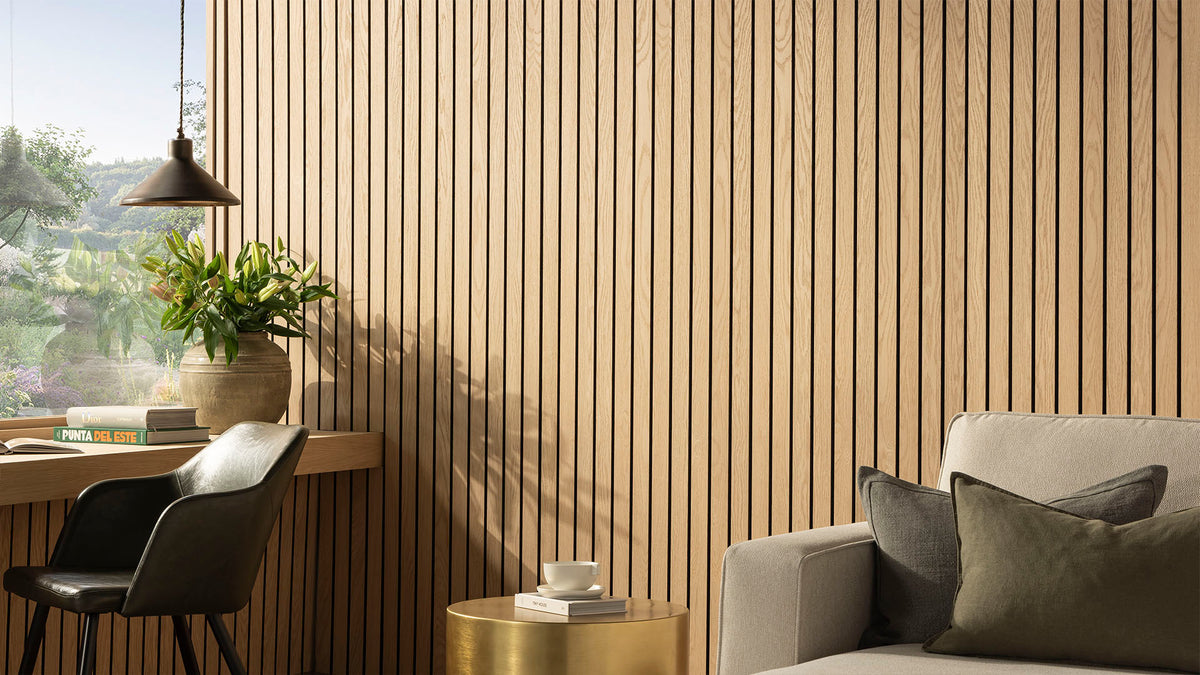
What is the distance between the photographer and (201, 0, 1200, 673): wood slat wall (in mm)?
2943

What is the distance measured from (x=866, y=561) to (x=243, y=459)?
1602mm

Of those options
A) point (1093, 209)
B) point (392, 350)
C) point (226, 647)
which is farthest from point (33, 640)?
point (1093, 209)

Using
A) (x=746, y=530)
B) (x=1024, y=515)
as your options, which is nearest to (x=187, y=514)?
(x=746, y=530)

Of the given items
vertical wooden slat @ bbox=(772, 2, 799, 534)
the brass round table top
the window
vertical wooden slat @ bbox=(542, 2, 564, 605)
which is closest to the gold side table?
the brass round table top

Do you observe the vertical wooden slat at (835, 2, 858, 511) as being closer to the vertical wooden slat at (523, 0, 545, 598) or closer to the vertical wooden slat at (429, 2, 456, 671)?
the vertical wooden slat at (523, 0, 545, 598)

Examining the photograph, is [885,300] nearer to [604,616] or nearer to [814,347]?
[814,347]

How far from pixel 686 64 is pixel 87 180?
1940mm

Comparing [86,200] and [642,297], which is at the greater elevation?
[86,200]

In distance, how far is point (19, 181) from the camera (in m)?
3.66

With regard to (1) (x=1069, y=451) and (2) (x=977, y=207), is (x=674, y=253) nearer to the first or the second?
(2) (x=977, y=207)

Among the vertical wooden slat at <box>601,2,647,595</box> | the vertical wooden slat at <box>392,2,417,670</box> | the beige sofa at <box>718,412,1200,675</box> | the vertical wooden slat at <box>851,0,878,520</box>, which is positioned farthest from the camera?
the vertical wooden slat at <box>392,2,417,670</box>

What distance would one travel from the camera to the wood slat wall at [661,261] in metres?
2.95

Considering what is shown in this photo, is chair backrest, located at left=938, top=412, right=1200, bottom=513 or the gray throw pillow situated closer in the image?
the gray throw pillow

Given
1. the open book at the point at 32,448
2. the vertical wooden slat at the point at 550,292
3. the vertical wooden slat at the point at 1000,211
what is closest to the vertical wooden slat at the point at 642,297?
the vertical wooden slat at the point at 550,292
